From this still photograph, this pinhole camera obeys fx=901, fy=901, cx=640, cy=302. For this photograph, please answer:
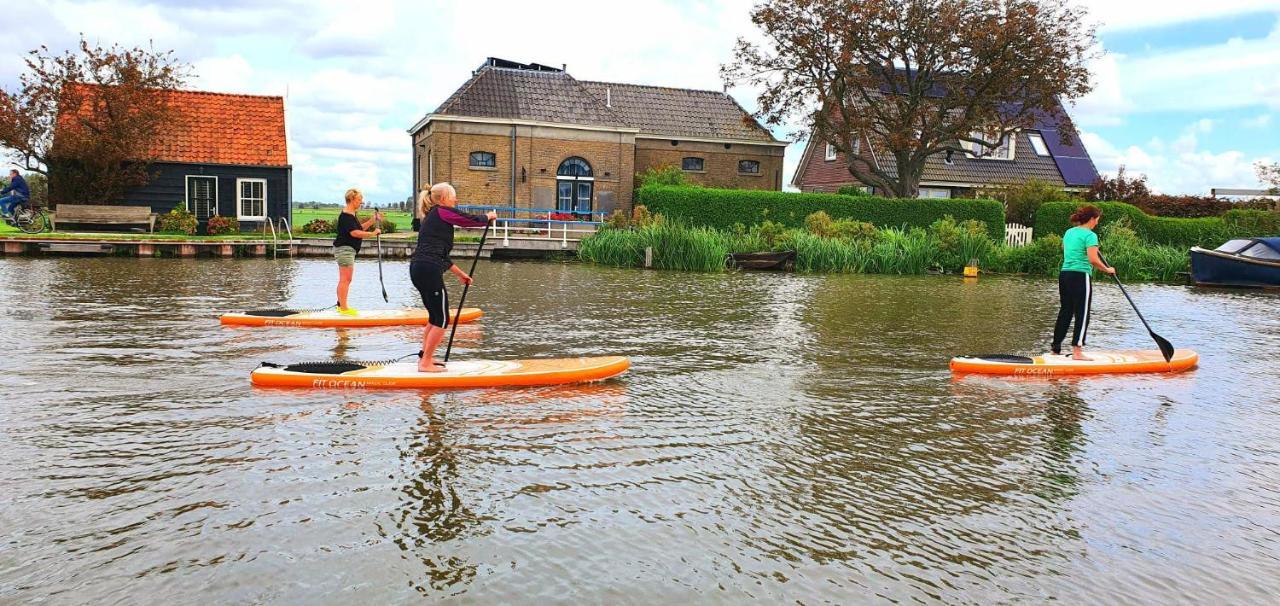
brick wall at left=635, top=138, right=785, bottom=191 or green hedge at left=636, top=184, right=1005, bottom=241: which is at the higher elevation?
brick wall at left=635, top=138, right=785, bottom=191

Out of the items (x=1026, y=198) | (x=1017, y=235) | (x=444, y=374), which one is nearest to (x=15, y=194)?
(x=444, y=374)

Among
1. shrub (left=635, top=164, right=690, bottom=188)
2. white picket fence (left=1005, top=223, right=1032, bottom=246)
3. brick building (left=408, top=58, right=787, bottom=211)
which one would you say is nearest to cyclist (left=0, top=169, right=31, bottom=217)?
brick building (left=408, top=58, right=787, bottom=211)

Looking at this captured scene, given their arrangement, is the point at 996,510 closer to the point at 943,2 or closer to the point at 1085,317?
the point at 1085,317

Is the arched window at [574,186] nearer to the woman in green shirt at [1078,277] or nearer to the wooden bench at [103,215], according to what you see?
the wooden bench at [103,215]

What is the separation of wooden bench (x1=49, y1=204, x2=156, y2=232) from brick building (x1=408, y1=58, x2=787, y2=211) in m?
10.4

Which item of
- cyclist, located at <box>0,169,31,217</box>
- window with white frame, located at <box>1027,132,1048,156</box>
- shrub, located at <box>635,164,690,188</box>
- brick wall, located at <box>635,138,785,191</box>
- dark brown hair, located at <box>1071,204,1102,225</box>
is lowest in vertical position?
dark brown hair, located at <box>1071,204,1102,225</box>

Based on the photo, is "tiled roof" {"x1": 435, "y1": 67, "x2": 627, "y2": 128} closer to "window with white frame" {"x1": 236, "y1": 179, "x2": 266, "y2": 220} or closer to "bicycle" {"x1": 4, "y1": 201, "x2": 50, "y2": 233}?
"window with white frame" {"x1": 236, "y1": 179, "x2": 266, "y2": 220}

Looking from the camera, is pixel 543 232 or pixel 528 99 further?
pixel 528 99

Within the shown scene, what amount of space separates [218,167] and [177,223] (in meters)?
2.76

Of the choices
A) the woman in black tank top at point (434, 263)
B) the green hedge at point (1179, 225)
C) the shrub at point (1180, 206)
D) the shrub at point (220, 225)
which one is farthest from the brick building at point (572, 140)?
the woman in black tank top at point (434, 263)

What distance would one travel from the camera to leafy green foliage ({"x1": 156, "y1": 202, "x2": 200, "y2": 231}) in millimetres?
28797

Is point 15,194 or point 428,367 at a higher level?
point 15,194

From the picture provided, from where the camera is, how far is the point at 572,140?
36.0 meters

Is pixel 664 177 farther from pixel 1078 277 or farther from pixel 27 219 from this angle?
pixel 1078 277
